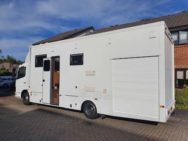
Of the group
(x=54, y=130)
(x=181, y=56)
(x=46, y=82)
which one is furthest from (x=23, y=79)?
(x=181, y=56)

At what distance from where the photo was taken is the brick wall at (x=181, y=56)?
16.5 metres

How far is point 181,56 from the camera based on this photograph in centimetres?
1669

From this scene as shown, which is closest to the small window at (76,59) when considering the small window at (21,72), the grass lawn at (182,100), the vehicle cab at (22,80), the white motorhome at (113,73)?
the white motorhome at (113,73)

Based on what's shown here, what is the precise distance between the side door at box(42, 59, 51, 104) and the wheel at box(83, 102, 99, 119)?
2.66 m

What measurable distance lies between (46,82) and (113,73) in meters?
4.46

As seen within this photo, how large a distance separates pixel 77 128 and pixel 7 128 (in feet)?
8.58

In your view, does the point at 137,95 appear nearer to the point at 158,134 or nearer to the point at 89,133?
the point at 158,134

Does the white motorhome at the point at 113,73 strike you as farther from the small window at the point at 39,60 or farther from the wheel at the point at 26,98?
the wheel at the point at 26,98

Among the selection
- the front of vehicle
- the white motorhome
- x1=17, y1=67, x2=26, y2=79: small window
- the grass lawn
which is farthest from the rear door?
x1=17, y1=67, x2=26, y2=79: small window

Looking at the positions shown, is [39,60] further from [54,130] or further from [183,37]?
[183,37]

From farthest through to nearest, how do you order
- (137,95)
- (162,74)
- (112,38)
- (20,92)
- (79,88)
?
1. (20,92)
2. (79,88)
3. (112,38)
4. (137,95)
5. (162,74)

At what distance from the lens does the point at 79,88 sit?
10.0 m

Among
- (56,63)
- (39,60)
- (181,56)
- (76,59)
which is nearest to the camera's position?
(76,59)

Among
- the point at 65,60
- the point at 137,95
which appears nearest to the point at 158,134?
the point at 137,95
